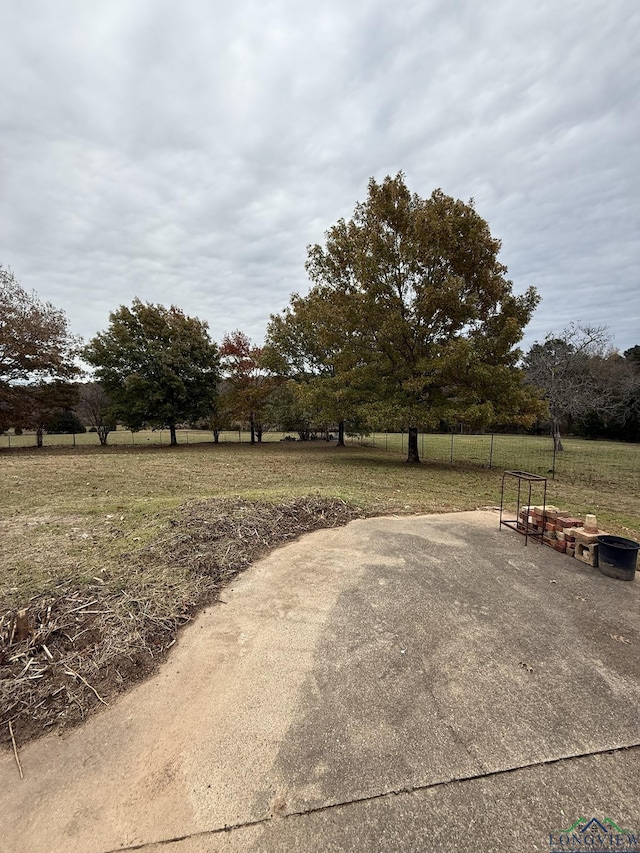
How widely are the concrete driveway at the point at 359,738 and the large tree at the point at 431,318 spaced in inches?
316

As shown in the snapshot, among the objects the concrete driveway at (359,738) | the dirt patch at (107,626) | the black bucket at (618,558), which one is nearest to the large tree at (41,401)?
the dirt patch at (107,626)

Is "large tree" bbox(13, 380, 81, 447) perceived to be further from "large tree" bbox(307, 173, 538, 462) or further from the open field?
"large tree" bbox(307, 173, 538, 462)

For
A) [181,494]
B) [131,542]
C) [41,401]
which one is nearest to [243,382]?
[41,401]

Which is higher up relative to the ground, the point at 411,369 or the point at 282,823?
the point at 411,369

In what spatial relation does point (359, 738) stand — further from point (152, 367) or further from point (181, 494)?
point (152, 367)

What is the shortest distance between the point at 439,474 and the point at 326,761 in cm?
943

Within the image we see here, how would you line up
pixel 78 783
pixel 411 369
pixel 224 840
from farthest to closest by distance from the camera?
pixel 411 369, pixel 78 783, pixel 224 840

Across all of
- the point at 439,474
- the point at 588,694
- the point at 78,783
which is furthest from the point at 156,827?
the point at 439,474

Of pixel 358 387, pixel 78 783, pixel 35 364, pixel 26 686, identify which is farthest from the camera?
pixel 35 364

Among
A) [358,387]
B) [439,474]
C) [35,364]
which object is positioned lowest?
[439,474]

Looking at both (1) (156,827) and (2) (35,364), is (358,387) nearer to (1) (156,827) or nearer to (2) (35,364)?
(1) (156,827)

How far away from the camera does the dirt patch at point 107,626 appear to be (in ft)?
6.70

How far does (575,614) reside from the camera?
2959 millimetres

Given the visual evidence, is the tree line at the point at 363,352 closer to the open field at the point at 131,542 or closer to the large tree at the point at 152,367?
the large tree at the point at 152,367
